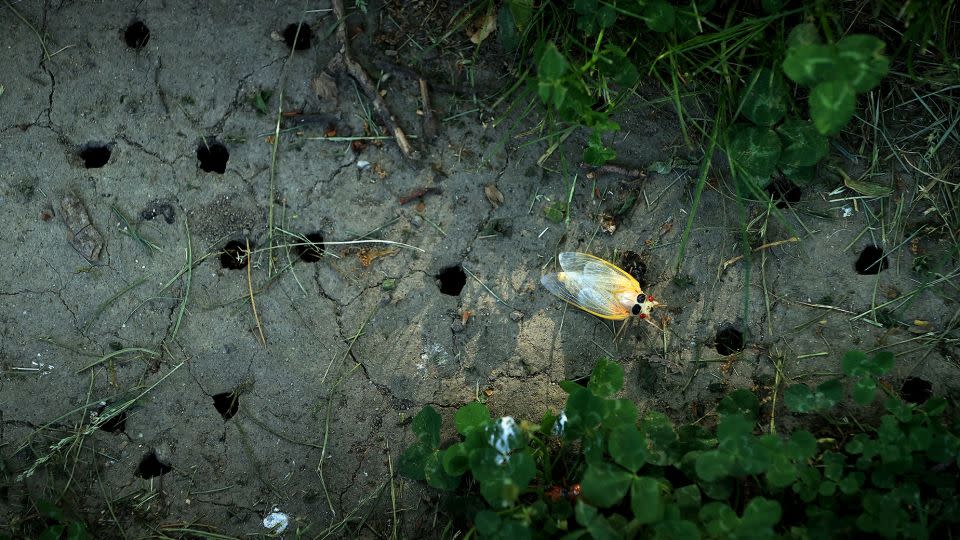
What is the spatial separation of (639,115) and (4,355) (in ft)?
10.1

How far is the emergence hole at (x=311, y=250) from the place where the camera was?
3.21 meters

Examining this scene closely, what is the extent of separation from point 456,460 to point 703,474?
3.18ft

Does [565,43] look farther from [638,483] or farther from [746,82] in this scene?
[638,483]

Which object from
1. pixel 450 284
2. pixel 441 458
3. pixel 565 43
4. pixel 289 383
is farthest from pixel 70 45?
pixel 441 458

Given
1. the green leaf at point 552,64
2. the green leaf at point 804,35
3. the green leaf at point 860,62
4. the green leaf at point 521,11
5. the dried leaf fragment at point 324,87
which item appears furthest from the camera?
the dried leaf fragment at point 324,87

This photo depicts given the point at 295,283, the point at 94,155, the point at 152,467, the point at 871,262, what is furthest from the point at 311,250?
the point at 871,262

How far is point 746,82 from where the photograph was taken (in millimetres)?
2980

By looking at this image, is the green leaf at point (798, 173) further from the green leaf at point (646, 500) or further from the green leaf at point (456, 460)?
the green leaf at point (456, 460)

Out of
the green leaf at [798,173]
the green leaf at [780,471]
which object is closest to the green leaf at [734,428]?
the green leaf at [780,471]

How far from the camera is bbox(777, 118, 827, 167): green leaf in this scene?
2.98 meters

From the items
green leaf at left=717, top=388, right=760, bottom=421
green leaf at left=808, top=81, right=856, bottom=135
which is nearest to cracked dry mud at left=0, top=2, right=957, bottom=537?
green leaf at left=717, top=388, right=760, bottom=421

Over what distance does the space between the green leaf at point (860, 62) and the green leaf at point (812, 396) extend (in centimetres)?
118

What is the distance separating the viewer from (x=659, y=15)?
2822 mm

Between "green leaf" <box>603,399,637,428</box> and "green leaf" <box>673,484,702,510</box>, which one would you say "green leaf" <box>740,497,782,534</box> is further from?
"green leaf" <box>603,399,637,428</box>
